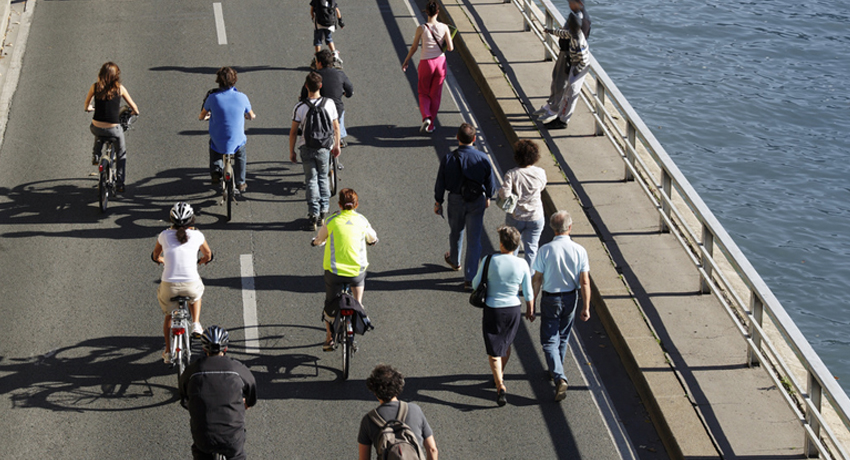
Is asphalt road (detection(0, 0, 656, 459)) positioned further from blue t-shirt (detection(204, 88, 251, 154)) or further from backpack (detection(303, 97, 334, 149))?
backpack (detection(303, 97, 334, 149))

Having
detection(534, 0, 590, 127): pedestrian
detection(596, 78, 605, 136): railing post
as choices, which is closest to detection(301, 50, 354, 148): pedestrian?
detection(534, 0, 590, 127): pedestrian

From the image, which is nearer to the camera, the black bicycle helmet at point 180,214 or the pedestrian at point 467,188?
the black bicycle helmet at point 180,214

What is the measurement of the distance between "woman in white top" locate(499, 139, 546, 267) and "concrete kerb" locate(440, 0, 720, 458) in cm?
103

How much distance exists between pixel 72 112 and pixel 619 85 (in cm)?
1394

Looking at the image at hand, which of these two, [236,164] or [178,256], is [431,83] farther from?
[178,256]

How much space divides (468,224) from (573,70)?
3864 millimetres

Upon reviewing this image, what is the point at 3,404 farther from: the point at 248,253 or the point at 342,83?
the point at 342,83

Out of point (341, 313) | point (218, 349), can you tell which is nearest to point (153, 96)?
point (341, 313)

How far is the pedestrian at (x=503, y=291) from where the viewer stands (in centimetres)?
850

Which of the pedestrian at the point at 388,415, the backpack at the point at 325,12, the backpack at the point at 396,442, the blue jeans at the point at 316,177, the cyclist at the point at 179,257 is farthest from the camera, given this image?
the backpack at the point at 325,12

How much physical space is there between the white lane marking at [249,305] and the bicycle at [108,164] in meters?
2.27

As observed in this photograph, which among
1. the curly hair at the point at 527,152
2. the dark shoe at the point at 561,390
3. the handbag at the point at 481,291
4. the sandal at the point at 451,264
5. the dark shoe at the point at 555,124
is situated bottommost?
the dark shoe at the point at 561,390

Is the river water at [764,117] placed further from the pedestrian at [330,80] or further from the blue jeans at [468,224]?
the pedestrian at [330,80]

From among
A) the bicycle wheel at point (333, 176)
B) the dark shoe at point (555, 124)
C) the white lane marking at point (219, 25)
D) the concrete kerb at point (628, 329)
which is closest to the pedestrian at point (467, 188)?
the concrete kerb at point (628, 329)
